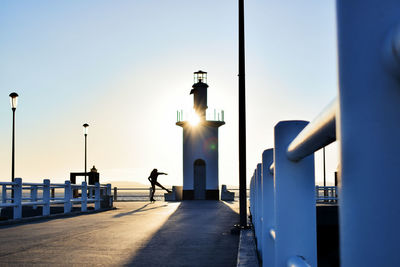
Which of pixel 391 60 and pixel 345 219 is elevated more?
pixel 391 60

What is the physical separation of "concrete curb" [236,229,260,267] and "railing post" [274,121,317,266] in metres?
3.60

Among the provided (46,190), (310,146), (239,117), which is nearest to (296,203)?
(310,146)

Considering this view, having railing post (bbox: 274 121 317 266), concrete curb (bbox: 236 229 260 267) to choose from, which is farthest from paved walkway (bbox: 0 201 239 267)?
railing post (bbox: 274 121 317 266)

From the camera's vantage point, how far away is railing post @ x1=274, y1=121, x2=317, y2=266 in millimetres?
2010

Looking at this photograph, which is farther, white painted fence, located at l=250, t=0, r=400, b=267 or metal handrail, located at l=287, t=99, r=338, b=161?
metal handrail, located at l=287, t=99, r=338, b=161

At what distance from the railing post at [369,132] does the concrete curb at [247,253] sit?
16.5ft

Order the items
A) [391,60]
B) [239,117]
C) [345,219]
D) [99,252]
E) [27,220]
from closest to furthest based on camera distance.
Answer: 1. [391,60]
2. [345,219]
3. [99,252]
4. [239,117]
5. [27,220]

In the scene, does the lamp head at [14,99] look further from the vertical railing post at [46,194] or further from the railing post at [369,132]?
the railing post at [369,132]

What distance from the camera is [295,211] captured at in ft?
6.60

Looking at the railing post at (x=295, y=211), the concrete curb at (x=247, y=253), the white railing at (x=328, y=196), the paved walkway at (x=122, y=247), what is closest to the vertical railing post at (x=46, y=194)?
the paved walkway at (x=122, y=247)

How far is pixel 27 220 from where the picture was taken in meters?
13.7

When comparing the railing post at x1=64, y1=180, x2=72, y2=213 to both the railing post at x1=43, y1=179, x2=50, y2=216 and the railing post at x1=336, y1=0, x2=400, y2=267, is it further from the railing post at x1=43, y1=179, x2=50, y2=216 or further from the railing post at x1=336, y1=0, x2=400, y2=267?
the railing post at x1=336, y1=0, x2=400, y2=267

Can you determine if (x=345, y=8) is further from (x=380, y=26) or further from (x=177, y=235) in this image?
(x=177, y=235)

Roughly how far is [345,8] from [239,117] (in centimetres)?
1007
